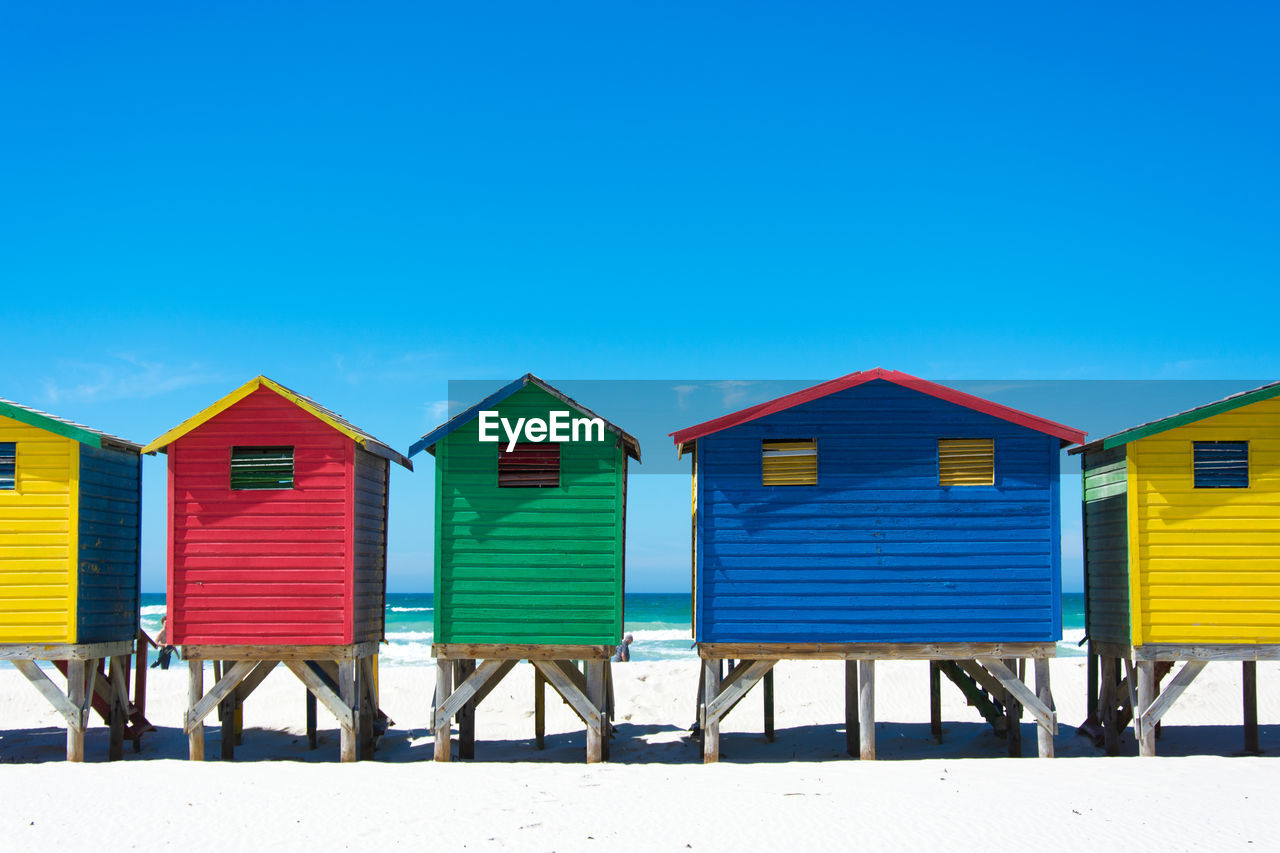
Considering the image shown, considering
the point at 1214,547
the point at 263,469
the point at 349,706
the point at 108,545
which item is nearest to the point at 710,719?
the point at 349,706

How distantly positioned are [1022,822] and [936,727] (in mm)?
8563

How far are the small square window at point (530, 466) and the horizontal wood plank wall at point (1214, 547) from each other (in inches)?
365

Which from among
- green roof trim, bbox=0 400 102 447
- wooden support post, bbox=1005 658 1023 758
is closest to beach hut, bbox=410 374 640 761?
green roof trim, bbox=0 400 102 447

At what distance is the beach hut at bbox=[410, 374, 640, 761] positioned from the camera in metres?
17.4

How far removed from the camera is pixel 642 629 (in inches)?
2549

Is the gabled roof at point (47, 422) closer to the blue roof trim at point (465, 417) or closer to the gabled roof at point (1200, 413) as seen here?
the blue roof trim at point (465, 417)

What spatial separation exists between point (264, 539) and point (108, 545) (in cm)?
345

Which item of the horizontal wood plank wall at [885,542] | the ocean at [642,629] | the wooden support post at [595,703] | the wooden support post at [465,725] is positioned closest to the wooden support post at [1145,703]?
the horizontal wood plank wall at [885,542]

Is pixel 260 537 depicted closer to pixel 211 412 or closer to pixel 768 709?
pixel 211 412

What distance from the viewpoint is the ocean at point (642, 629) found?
4834cm

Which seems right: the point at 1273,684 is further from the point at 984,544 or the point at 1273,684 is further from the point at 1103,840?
the point at 1103,840

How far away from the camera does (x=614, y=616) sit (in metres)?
17.4

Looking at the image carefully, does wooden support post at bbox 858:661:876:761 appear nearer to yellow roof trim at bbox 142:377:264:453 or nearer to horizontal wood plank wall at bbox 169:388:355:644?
horizontal wood plank wall at bbox 169:388:355:644

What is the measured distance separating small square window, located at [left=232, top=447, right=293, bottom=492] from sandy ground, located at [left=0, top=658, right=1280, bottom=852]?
14.3 feet
